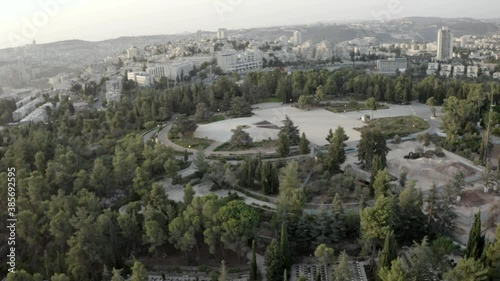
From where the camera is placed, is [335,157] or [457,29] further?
[457,29]

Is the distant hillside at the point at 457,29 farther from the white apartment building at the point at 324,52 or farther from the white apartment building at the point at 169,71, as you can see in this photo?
the white apartment building at the point at 169,71

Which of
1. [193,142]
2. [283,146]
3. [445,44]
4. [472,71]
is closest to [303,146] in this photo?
[283,146]

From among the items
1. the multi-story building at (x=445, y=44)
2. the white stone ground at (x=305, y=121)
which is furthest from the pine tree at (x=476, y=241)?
the multi-story building at (x=445, y=44)

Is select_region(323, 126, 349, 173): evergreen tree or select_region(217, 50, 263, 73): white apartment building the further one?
select_region(217, 50, 263, 73): white apartment building

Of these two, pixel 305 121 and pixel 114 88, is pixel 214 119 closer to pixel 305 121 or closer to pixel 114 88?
pixel 305 121

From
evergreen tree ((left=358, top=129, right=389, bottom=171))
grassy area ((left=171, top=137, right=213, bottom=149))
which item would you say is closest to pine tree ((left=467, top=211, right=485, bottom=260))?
evergreen tree ((left=358, top=129, right=389, bottom=171))

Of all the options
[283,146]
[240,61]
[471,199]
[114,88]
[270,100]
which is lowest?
[471,199]

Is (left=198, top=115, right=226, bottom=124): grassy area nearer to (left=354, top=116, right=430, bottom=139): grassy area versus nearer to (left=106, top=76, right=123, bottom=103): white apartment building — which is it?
(left=354, top=116, right=430, bottom=139): grassy area
